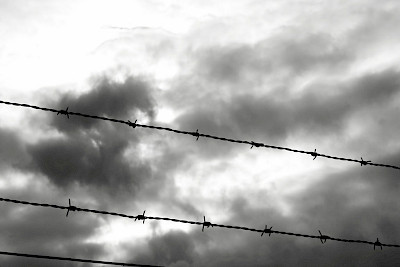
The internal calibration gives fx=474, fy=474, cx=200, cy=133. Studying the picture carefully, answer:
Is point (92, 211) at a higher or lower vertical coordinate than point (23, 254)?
higher

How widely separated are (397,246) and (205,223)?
129 inches

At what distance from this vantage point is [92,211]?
6652mm

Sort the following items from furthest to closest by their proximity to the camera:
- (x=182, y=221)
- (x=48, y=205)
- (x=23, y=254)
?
(x=182, y=221) → (x=48, y=205) → (x=23, y=254)

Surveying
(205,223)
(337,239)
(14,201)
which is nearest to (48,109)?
(14,201)

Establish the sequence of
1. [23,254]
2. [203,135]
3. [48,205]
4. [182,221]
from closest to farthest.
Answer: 1. [23,254]
2. [48,205]
3. [182,221]
4. [203,135]

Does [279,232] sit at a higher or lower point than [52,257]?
higher

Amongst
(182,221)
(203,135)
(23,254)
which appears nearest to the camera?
(23,254)

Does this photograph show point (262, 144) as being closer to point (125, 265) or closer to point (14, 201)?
point (125, 265)

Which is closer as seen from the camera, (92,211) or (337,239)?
(92,211)

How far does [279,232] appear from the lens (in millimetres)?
7301

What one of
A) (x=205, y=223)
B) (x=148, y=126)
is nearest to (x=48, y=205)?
(x=148, y=126)

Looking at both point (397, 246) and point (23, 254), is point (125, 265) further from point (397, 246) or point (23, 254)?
point (397, 246)

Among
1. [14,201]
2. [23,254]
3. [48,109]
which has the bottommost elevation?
[23,254]

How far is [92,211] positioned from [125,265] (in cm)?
88
